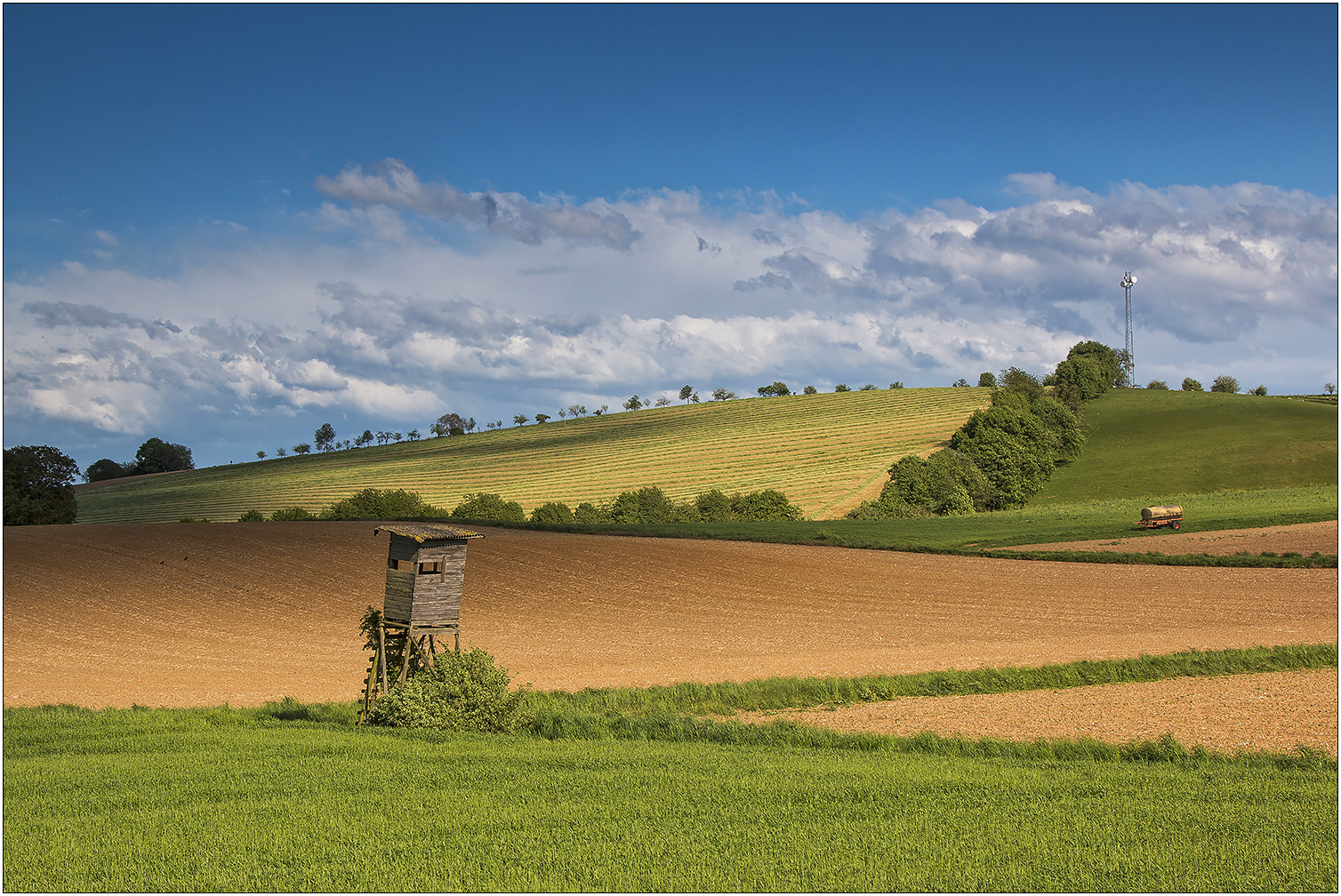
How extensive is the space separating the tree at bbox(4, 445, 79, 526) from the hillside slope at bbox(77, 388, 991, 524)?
16.8 meters

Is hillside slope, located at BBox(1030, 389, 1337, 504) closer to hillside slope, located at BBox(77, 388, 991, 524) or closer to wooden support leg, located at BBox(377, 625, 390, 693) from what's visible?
hillside slope, located at BBox(77, 388, 991, 524)

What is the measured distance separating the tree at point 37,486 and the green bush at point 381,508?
1794cm

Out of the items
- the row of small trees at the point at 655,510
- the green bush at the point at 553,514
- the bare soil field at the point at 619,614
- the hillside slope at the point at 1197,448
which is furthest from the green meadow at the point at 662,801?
the hillside slope at the point at 1197,448

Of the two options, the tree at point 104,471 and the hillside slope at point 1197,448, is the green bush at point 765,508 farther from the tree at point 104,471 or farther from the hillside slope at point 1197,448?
the tree at point 104,471

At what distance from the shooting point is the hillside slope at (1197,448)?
80.4 metres

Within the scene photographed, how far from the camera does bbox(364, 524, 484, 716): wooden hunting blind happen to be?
14961 mm

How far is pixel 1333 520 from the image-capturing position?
161 feet

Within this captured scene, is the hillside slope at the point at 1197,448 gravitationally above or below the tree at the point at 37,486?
above

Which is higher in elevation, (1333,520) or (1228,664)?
(1333,520)

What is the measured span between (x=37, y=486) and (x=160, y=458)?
60.5 metres

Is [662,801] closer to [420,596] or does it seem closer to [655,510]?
[420,596]

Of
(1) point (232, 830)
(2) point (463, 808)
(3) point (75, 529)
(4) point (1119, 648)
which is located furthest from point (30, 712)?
(3) point (75, 529)

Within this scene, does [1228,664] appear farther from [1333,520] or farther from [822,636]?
[1333,520]

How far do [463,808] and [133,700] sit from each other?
1274cm
